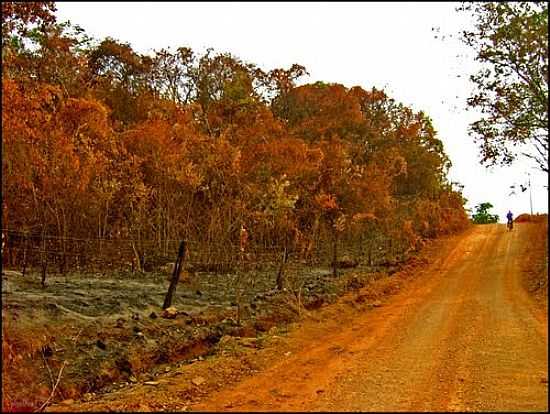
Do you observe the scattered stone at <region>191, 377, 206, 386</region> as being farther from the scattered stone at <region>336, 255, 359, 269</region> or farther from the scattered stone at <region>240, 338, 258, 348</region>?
the scattered stone at <region>336, 255, 359, 269</region>

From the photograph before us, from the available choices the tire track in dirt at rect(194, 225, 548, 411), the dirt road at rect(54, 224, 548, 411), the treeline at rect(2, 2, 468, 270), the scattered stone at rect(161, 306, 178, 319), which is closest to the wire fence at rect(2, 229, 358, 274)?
the treeline at rect(2, 2, 468, 270)

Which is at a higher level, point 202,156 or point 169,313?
point 202,156

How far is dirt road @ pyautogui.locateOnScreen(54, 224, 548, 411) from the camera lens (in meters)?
4.46

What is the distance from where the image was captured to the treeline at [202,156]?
13.6m

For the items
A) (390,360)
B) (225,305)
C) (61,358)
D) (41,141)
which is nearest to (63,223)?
(41,141)

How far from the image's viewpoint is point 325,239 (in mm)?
19000

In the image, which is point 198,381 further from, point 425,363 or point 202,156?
point 202,156

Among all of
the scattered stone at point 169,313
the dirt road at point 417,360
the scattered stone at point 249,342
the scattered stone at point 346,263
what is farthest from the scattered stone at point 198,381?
the scattered stone at point 346,263

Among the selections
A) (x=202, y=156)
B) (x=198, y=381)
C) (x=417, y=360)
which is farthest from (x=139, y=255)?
(x=417, y=360)

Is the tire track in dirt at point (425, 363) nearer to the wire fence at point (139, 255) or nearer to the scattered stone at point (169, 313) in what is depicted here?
the scattered stone at point (169, 313)

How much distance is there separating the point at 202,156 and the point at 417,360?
10393mm

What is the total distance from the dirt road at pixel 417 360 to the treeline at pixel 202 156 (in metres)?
4.66

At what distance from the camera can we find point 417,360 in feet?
23.8

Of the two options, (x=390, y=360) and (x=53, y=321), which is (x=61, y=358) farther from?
(x=390, y=360)
